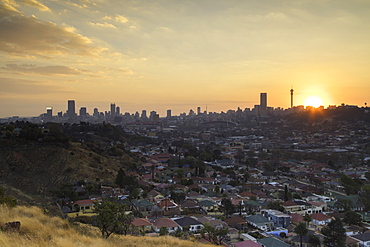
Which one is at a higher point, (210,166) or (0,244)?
(0,244)

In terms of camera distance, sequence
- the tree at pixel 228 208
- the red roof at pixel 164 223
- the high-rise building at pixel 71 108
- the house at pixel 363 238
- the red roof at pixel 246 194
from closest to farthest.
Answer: the house at pixel 363 238 < the red roof at pixel 164 223 < the tree at pixel 228 208 < the red roof at pixel 246 194 < the high-rise building at pixel 71 108

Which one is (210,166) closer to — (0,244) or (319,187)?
(319,187)

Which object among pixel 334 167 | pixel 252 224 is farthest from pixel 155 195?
pixel 334 167

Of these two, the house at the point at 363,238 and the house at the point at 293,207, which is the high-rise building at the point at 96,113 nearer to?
the house at the point at 293,207

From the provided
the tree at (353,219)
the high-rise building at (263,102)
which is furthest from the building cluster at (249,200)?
the high-rise building at (263,102)

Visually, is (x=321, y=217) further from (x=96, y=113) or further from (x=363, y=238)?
(x=96, y=113)
